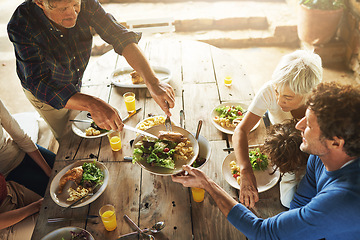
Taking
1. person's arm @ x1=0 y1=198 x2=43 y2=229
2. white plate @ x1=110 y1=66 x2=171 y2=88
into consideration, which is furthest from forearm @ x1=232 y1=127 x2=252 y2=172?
person's arm @ x1=0 y1=198 x2=43 y2=229

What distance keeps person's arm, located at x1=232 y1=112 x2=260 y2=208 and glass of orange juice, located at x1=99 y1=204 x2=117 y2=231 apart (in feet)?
2.53

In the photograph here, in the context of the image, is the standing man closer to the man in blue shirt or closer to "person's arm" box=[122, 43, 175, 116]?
"person's arm" box=[122, 43, 175, 116]

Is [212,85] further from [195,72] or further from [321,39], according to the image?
[321,39]

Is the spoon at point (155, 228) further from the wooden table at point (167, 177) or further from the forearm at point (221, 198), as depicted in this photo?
the forearm at point (221, 198)

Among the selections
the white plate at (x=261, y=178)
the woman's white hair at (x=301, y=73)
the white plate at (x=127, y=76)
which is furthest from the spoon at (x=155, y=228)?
the white plate at (x=127, y=76)

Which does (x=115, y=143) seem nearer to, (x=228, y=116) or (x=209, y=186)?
(x=209, y=186)

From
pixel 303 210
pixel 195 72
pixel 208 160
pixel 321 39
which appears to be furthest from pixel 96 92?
pixel 321 39

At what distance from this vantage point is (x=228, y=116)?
2.48 meters

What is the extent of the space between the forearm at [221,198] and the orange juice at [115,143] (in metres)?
0.79

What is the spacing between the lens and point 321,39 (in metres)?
5.19

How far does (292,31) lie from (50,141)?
A: 191 inches

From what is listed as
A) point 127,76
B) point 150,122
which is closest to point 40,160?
point 150,122

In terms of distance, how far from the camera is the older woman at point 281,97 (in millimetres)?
1936

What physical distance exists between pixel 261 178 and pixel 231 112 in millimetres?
669
